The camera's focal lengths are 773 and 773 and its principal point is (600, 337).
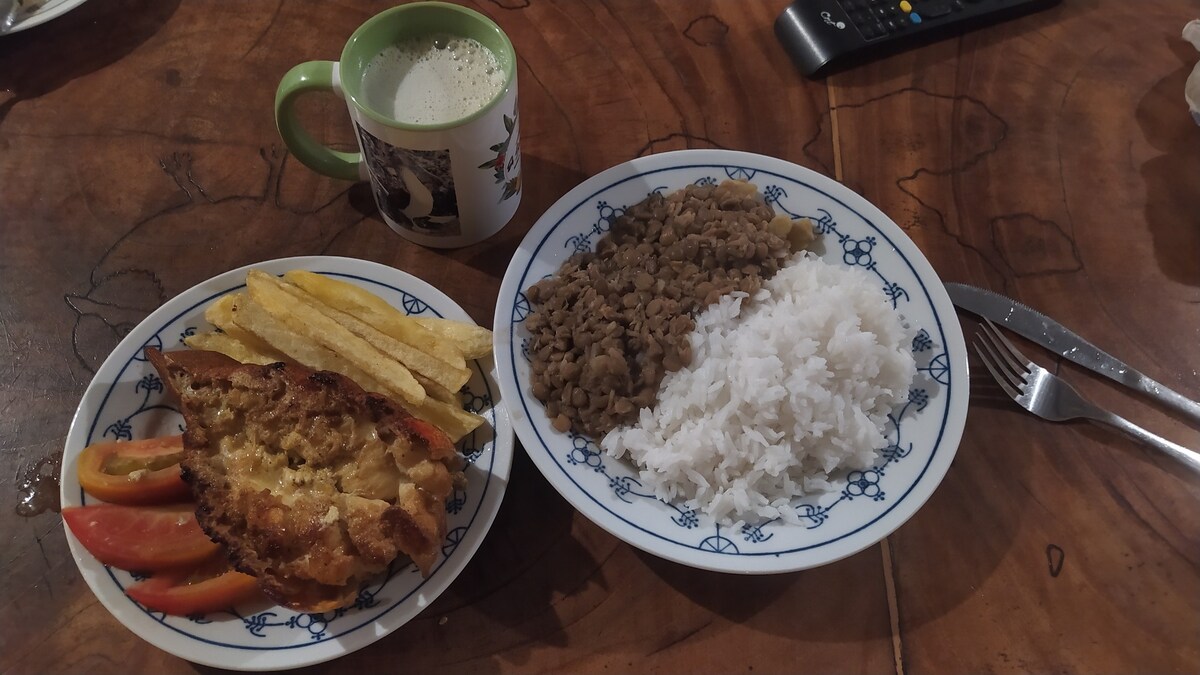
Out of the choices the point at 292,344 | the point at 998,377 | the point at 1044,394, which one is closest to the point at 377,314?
the point at 292,344

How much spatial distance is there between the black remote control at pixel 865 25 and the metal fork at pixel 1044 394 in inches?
42.9

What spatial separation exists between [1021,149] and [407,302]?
6.57ft

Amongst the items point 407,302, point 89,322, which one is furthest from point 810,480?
point 89,322

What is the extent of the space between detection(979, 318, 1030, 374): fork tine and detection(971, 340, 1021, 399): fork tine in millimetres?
29

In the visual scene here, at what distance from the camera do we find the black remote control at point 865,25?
8.49 feet

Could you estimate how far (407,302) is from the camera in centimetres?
202

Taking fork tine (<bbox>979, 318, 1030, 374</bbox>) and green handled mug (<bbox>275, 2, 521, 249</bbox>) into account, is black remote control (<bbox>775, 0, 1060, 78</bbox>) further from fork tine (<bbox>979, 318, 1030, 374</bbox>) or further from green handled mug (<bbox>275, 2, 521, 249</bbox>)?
green handled mug (<bbox>275, 2, 521, 249</bbox>)

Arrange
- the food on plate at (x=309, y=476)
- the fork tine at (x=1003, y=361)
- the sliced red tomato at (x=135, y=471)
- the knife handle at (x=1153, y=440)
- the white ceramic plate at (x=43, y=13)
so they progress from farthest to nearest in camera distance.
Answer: the white ceramic plate at (x=43, y=13), the fork tine at (x=1003, y=361), the knife handle at (x=1153, y=440), the sliced red tomato at (x=135, y=471), the food on plate at (x=309, y=476)

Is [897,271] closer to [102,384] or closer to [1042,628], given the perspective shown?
[1042,628]

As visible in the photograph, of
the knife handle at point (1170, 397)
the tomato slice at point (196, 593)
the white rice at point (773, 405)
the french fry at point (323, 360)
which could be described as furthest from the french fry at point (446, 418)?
the knife handle at point (1170, 397)

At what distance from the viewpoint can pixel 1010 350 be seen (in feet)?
6.99

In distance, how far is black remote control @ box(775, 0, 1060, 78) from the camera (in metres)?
2.59

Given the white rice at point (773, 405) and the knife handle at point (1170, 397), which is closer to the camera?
the white rice at point (773, 405)

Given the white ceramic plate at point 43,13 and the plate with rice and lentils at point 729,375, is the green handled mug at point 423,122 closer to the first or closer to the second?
the plate with rice and lentils at point 729,375
